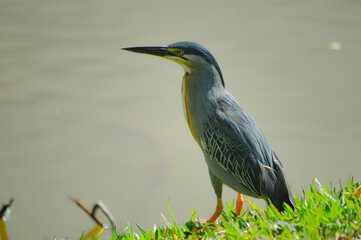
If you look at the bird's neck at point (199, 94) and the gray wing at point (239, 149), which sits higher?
the bird's neck at point (199, 94)

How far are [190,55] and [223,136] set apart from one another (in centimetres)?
51

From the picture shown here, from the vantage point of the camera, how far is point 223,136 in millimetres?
Result: 2316

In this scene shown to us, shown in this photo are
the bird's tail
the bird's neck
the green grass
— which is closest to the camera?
the green grass

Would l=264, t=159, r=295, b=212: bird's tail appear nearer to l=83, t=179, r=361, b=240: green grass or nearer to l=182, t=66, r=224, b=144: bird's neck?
l=83, t=179, r=361, b=240: green grass

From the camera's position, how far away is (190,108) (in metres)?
2.46

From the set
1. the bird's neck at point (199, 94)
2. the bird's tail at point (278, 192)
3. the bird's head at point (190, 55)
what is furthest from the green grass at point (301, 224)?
the bird's head at point (190, 55)

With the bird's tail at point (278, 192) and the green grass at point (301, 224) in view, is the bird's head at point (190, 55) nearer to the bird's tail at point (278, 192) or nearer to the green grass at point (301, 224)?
the bird's tail at point (278, 192)

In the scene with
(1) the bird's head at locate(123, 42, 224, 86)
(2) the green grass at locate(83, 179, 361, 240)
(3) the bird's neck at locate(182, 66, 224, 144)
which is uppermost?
(1) the bird's head at locate(123, 42, 224, 86)

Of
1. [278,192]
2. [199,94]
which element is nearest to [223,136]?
[199,94]

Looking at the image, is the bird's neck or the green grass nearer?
the green grass

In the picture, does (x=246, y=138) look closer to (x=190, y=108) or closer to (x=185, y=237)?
(x=190, y=108)

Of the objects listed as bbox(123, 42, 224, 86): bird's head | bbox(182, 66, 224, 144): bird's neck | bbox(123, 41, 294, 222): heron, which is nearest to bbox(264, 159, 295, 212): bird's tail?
bbox(123, 41, 294, 222): heron

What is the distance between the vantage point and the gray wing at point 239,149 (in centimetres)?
228

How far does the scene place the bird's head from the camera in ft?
7.85
